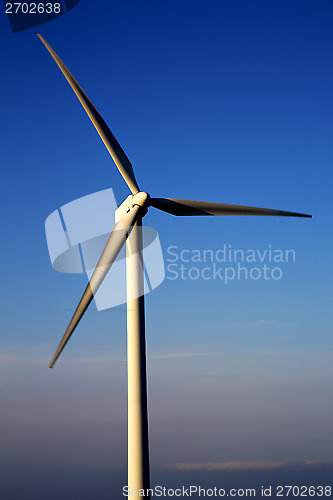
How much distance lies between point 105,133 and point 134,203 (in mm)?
4106

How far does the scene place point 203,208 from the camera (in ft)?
84.7

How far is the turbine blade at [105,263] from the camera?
22062 millimetres

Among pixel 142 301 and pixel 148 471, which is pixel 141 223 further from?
pixel 148 471

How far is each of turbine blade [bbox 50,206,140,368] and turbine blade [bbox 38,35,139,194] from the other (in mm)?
2320

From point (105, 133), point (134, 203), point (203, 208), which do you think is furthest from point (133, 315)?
point (105, 133)

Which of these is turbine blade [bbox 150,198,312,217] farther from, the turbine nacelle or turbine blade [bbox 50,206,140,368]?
turbine blade [bbox 50,206,140,368]

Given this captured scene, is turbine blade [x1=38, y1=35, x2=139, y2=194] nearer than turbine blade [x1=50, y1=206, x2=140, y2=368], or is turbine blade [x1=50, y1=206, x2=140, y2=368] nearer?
turbine blade [x1=50, y1=206, x2=140, y2=368]

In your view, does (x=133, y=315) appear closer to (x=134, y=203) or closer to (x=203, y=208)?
(x=134, y=203)

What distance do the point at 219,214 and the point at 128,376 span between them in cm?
874

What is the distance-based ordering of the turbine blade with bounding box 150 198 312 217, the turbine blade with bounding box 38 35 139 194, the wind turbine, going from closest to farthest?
the wind turbine → the turbine blade with bounding box 150 198 312 217 → the turbine blade with bounding box 38 35 139 194

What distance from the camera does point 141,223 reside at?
78.3ft

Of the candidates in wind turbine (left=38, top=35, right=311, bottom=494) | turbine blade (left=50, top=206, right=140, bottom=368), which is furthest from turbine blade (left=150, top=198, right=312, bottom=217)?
turbine blade (left=50, top=206, right=140, bottom=368)

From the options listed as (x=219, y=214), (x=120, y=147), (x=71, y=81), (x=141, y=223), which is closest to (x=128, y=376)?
(x=141, y=223)

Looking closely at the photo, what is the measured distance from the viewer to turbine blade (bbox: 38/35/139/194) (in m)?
25.3
